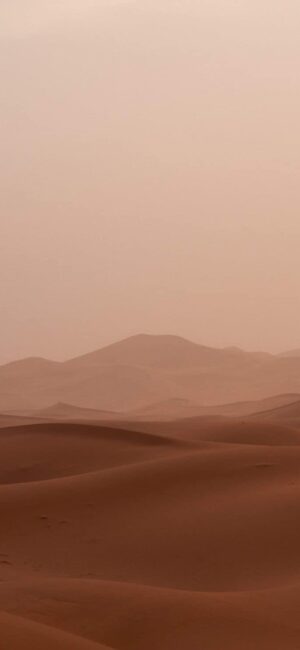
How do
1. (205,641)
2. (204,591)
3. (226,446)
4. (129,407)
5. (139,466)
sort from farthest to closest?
(129,407), (226,446), (139,466), (204,591), (205,641)

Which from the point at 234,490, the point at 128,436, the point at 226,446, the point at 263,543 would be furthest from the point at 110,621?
the point at 128,436

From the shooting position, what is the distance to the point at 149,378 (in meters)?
54.1

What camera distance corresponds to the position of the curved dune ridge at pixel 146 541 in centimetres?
518

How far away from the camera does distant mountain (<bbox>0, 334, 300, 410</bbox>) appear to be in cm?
4838

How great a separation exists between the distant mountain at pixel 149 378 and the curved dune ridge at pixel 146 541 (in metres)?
26.0

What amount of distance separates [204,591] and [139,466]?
134 inches

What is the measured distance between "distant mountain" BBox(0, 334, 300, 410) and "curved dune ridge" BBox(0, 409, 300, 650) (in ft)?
85.4

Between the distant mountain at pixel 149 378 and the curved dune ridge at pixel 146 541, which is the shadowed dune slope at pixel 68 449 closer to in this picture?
the curved dune ridge at pixel 146 541

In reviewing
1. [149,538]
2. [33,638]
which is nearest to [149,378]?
[149,538]

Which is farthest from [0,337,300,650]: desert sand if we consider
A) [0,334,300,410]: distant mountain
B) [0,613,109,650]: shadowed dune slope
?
[0,334,300,410]: distant mountain

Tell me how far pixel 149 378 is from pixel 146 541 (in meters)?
46.4

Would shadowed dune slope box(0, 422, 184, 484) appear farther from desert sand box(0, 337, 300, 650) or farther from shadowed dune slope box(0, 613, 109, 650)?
shadowed dune slope box(0, 613, 109, 650)

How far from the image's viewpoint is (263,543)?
7465mm

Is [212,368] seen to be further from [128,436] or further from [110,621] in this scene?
[110,621]
